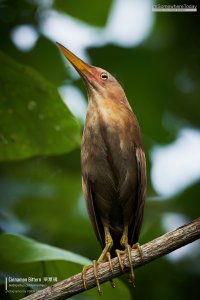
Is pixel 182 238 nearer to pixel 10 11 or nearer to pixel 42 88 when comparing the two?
pixel 42 88

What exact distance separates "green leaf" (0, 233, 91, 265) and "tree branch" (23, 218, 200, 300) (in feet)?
0.80

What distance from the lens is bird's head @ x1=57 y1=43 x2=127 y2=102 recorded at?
3947 mm

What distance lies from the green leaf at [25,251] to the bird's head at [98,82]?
1.12 meters

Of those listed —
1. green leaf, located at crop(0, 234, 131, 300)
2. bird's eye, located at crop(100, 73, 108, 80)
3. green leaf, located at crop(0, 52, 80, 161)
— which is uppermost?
bird's eye, located at crop(100, 73, 108, 80)

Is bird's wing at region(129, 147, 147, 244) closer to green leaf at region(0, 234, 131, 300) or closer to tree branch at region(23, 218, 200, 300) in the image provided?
green leaf at region(0, 234, 131, 300)

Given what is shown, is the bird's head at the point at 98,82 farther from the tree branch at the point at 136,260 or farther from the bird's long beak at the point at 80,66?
the tree branch at the point at 136,260

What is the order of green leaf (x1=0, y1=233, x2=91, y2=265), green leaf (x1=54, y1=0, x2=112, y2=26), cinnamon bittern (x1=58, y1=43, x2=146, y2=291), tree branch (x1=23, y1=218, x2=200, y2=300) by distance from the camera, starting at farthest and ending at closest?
green leaf (x1=54, y1=0, x2=112, y2=26)
cinnamon bittern (x1=58, y1=43, x2=146, y2=291)
green leaf (x1=0, y1=233, x2=91, y2=265)
tree branch (x1=23, y1=218, x2=200, y2=300)

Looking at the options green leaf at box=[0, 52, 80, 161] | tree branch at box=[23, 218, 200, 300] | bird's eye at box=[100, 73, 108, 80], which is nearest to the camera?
tree branch at box=[23, 218, 200, 300]

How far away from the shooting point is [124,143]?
3.74m

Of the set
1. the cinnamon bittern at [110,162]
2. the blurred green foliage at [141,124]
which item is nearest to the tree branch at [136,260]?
the cinnamon bittern at [110,162]

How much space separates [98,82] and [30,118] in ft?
1.82

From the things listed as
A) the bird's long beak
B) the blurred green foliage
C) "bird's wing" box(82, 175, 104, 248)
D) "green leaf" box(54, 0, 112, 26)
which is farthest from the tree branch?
"green leaf" box(54, 0, 112, 26)

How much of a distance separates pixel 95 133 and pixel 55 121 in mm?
262

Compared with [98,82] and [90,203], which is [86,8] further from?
[90,203]
